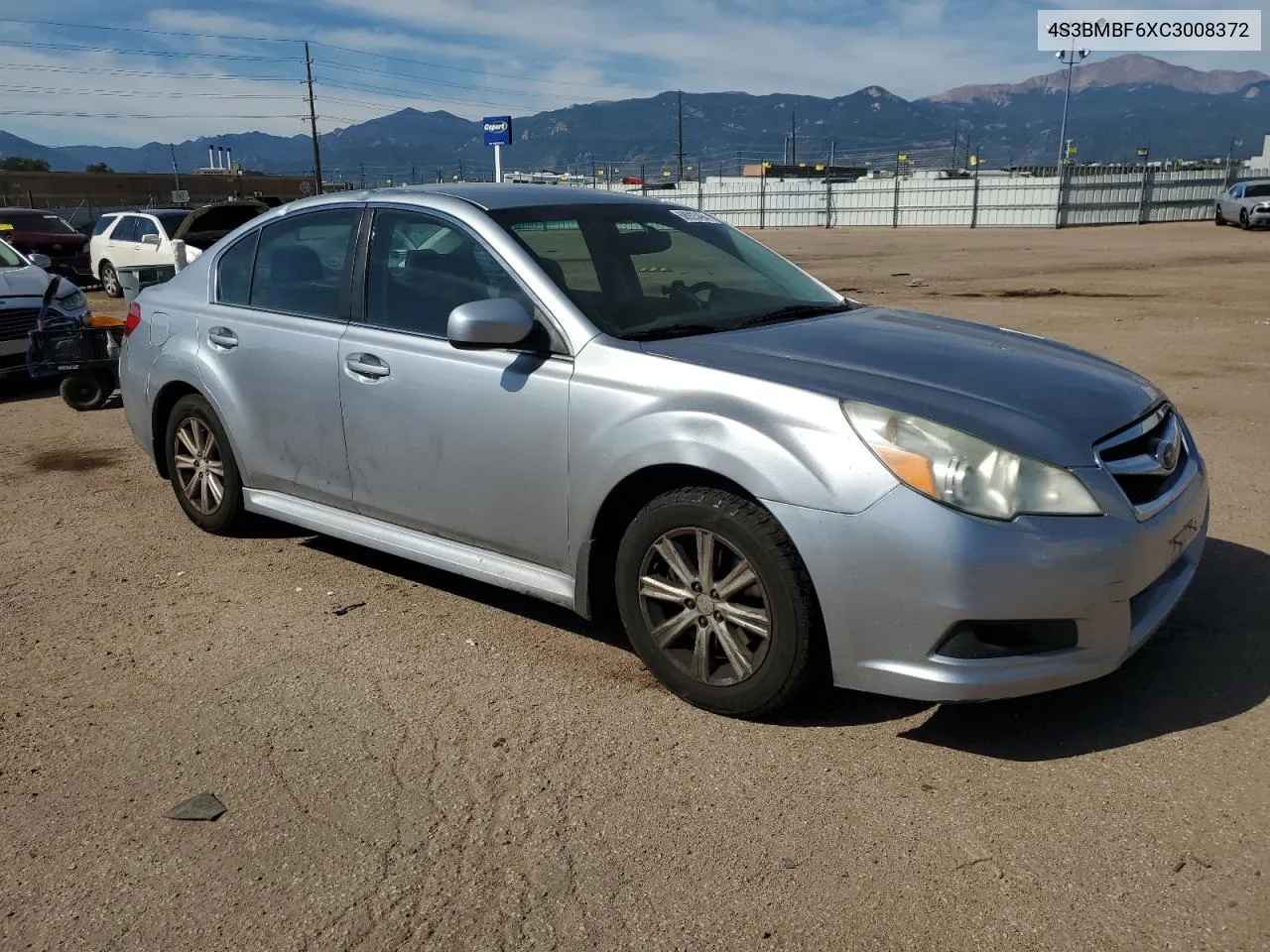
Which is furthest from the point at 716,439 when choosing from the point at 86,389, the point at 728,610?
the point at 86,389

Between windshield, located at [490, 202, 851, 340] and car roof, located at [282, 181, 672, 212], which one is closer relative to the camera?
windshield, located at [490, 202, 851, 340]

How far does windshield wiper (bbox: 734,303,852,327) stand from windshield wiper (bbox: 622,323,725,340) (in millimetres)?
142

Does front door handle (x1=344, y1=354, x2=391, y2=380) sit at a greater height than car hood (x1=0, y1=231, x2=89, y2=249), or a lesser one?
lesser

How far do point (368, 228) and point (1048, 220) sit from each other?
42026mm

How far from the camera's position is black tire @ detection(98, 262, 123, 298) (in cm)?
1997

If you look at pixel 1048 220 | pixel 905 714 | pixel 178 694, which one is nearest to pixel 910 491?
pixel 905 714

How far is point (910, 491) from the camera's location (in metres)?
2.96

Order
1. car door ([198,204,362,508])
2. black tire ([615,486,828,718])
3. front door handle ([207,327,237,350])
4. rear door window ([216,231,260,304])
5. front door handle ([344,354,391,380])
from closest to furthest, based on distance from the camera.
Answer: black tire ([615,486,828,718]), front door handle ([344,354,391,380]), car door ([198,204,362,508]), front door handle ([207,327,237,350]), rear door window ([216,231,260,304])

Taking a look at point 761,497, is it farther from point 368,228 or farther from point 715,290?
point 368,228

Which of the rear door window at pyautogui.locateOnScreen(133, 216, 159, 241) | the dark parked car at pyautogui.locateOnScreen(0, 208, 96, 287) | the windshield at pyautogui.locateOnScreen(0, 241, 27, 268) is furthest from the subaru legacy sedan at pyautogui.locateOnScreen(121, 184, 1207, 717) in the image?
the dark parked car at pyautogui.locateOnScreen(0, 208, 96, 287)

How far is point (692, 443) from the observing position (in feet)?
10.9

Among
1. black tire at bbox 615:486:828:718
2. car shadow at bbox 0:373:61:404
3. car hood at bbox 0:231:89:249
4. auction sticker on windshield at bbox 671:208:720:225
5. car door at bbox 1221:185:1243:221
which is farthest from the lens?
car door at bbox 1221:185:1243:221

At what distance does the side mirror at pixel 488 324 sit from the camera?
3.67 meters

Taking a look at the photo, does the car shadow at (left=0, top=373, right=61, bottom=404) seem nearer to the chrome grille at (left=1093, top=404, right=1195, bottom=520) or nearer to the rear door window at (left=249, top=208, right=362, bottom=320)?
the rear door window at (left=249, top=208, right=362, bottom=320)
